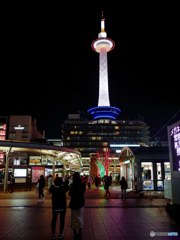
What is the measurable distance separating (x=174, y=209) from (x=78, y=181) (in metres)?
5.26

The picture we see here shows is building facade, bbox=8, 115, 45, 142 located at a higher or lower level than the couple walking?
higher

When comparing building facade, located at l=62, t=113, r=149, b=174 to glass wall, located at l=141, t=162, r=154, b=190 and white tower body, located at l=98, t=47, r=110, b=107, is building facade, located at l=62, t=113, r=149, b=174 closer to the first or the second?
white tower body, located at l=98, t=47, r=110, b=107

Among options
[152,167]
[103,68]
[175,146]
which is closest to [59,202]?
[175,146]

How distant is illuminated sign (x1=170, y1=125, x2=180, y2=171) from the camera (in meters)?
9.43

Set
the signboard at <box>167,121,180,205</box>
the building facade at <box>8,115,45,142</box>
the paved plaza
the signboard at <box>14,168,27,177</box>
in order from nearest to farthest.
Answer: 1. the paved plaza
2. the signboard at <box>167,121,180,205</box>
3. the signboard at <box>14,168,27,177</box>
4. the building facade at <box>8,115,45,142</box>

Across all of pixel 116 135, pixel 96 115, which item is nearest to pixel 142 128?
pixel 116 135

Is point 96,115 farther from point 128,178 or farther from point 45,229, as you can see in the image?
point 45,229

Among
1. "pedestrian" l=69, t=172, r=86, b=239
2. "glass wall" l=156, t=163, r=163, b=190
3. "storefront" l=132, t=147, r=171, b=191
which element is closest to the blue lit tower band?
"storefront" l=132, t=147, r=171, b=191

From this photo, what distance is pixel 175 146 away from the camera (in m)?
9.75

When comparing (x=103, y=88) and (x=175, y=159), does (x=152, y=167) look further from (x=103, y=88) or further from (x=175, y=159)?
(x=103, y=88)

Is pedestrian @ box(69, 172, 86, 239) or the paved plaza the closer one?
pedestrian @ box(69, 172, 86, 239)

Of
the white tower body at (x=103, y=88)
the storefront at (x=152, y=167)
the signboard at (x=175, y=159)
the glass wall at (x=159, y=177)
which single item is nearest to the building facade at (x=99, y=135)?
the white tower body at (x=103, y=88)

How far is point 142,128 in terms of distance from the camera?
97.1m

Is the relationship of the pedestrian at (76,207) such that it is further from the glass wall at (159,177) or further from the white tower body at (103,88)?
the white tower body at (103,88)
